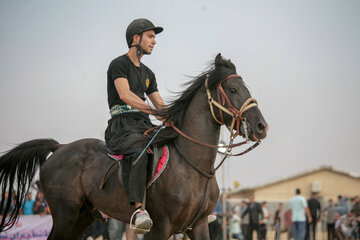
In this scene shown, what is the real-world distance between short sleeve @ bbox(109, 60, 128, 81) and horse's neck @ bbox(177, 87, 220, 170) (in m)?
0.99

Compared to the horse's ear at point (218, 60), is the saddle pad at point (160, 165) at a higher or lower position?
lower

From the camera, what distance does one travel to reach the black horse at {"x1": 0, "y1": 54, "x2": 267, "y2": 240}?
575 cm

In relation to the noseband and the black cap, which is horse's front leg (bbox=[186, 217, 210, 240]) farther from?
the black cap

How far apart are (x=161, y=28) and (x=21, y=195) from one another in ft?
11.0

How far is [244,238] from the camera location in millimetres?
19312

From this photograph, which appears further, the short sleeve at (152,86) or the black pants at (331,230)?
the black pants at (331,230)

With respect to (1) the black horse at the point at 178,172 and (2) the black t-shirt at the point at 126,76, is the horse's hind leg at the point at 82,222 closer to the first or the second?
(1) the black horse at the point at 178,172

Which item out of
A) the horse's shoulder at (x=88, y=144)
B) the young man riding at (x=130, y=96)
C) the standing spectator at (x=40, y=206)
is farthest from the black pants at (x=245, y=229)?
the young man riding at (x=130, y=96)

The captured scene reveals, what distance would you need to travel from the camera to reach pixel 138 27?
6527 millimetres

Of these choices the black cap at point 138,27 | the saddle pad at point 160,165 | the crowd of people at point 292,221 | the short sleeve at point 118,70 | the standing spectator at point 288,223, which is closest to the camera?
the saddle pad at point 160,165

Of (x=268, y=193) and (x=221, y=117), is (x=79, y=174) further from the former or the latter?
(x=268, y=193)

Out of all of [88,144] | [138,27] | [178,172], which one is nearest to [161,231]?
[178,172]

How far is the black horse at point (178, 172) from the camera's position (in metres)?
5.75

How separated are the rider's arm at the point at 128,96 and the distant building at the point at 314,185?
38.9 m
